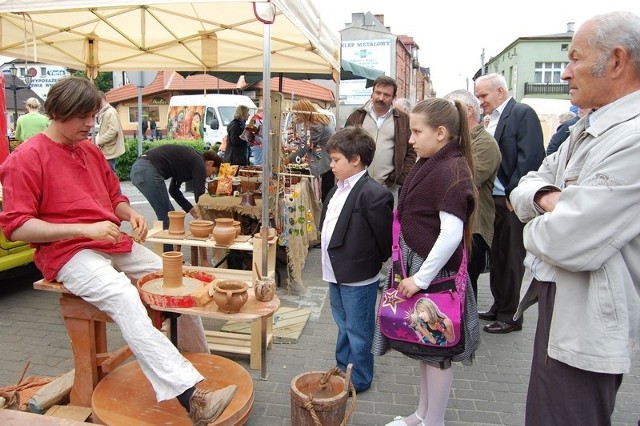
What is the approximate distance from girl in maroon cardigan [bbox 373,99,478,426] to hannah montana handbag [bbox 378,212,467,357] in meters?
0.05

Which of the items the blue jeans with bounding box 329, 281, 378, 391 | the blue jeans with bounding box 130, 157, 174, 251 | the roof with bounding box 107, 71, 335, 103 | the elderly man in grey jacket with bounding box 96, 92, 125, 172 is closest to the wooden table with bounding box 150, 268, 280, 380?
the blue jeans with bounding box 329, 281, 378, 391

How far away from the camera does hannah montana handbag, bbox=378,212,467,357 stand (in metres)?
2.29

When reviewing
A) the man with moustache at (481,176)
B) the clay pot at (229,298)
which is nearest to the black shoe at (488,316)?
the man with moustache at (481,176)

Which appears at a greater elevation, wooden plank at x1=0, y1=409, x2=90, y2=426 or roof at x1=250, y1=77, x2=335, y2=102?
roof at x1=250, y1=77, x2=335, y2=102

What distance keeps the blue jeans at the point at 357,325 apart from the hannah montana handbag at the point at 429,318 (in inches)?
19.8

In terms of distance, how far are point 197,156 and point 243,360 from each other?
241cm

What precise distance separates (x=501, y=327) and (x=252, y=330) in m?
2.10

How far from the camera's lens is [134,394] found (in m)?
2.72

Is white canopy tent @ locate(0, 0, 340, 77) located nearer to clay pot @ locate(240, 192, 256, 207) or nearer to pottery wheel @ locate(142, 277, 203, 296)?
clay pot @ locate(240, 192, 256, 207)

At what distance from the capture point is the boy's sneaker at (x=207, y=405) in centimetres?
231

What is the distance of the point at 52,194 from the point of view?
8.57 feet

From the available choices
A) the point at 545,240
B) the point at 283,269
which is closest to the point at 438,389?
the point at 545,240

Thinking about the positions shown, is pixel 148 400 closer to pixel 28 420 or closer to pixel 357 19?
pixel 28 420

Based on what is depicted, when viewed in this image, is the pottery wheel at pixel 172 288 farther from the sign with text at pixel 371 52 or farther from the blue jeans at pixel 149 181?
the sign with text at pixel 371 52
